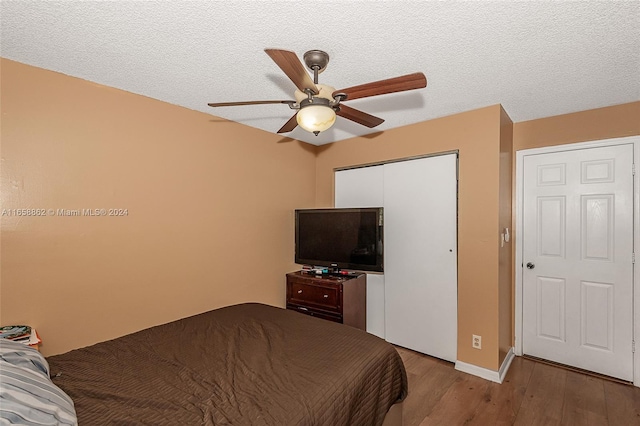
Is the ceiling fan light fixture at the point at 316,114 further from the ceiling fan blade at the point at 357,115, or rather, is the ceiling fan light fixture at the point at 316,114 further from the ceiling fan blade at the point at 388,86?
the ceiling fan blade at the point at 357,115

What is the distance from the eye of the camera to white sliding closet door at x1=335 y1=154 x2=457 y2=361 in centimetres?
294

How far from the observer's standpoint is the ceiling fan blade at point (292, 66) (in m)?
1.27

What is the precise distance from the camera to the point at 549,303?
2.91 metres

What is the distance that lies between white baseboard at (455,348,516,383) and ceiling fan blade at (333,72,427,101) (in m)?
2.50

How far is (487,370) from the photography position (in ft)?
8.62

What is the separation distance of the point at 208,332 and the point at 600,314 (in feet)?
10.9

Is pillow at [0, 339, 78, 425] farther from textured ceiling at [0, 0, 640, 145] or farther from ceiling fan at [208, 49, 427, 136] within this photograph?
textured ceiling at [0, 0, 640, 145]

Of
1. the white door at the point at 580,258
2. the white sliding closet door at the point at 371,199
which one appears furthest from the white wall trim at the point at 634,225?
the white sliding closet door at the point at 371,199

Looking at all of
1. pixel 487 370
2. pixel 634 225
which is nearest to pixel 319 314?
pixel 487 370

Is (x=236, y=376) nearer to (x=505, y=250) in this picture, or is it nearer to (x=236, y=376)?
(x=236, y=376)

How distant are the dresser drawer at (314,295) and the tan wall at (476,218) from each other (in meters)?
1.18

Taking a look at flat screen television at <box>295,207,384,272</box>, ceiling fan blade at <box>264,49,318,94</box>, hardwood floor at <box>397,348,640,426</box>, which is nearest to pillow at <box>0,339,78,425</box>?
ceiling fan blade at <box>264,49,318,94</box>

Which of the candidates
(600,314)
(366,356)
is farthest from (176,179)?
(600,314)

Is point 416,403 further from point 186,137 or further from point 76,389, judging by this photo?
point 186,137
